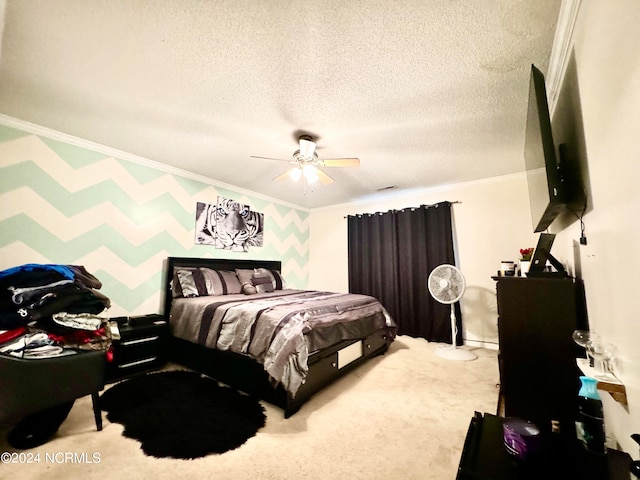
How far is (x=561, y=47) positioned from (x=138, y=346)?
390 cm

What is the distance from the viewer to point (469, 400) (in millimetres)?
2102

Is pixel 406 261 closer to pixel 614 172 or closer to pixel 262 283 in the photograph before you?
pixel 262 283

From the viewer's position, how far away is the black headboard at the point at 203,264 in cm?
321

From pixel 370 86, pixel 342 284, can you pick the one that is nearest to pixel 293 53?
pixel 370 86

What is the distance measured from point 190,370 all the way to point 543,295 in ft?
10.2

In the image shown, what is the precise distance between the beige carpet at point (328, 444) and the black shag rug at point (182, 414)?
0.07m

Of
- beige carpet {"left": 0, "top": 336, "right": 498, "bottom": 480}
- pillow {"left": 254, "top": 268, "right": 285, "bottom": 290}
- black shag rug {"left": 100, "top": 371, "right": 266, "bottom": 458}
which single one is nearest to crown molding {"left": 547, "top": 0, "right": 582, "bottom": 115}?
beige carpet {"left": 0, "top": 336, "right": 498, "bottom": 480}

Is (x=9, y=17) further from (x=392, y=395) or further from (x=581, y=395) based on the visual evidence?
(x=392, y=395)

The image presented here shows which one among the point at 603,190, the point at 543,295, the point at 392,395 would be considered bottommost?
the point at 392,395

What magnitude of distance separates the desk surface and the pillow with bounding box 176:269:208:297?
3.00 m

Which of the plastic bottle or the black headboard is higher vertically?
the black headboard

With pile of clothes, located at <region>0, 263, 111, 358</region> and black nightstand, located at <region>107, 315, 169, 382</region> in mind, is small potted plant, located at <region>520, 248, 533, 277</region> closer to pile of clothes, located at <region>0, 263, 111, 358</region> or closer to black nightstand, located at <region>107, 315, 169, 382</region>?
pile of clothes, located at <region>0, 263, 111, 358</region>

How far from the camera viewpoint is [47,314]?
1.54 meters

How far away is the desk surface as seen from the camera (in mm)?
705
